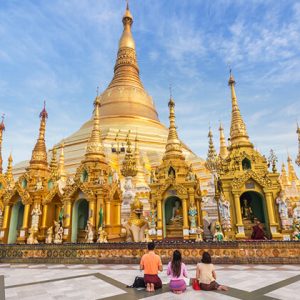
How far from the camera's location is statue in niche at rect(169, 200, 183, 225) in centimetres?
1487

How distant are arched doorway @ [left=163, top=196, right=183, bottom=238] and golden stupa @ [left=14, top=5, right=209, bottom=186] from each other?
8626 mm

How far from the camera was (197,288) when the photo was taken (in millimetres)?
5598

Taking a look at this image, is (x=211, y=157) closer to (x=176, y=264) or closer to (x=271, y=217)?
(x=271, y=217)

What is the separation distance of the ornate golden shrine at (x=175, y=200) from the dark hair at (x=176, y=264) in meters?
8.60

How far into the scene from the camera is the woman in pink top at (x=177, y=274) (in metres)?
5.31

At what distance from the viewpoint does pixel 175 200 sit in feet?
52.2

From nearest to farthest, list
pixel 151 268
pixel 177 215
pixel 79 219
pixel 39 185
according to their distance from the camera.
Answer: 1. pixel 151 268
2. pixel 177 215
3. pixel 79 219
4. pixel 39 185

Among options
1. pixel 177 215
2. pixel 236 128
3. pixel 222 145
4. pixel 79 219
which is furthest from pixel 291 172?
pixel 79 219

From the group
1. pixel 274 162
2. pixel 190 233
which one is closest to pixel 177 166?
pixel 190 233

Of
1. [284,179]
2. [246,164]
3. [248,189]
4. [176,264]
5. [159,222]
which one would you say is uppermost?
[284,179]

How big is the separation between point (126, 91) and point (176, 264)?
38862mm

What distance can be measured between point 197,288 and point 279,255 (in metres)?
5.62

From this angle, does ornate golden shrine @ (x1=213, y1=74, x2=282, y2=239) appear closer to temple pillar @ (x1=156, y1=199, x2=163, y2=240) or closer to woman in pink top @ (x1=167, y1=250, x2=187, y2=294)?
temple pillar @ (x1=156, y1=199, x2=163, y2=240)

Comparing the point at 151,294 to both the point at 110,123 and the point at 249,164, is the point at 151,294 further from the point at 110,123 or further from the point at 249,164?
the point at 110,123
